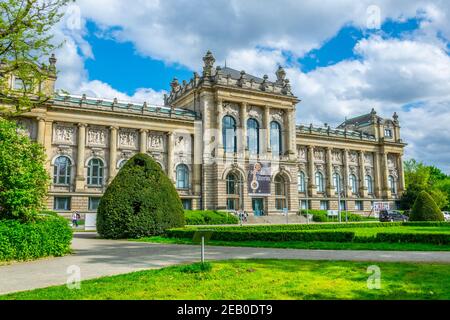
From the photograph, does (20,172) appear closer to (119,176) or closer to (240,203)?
(119,176)

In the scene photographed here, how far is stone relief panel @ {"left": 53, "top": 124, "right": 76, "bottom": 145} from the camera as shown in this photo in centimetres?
4922

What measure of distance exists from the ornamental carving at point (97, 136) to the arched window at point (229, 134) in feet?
55.2

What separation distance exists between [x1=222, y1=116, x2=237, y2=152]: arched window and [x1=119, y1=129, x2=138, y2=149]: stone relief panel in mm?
12663

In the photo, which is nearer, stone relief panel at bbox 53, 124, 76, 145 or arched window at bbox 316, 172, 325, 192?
stone relief panel at bbox 53, 124, 76, 145

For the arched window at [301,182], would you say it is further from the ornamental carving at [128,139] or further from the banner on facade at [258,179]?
the ornamental carving at [128,139]

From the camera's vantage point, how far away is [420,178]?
81.5 metres

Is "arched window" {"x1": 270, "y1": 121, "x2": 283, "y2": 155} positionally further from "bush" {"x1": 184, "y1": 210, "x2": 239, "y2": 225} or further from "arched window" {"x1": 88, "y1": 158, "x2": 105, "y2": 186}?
"arched window" {"x1": 88, "y1": 158, "x2": 105, "y2": 186}

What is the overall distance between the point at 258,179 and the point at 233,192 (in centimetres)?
426

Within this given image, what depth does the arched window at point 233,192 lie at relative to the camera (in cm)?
5612

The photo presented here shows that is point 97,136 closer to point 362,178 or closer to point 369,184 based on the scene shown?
point 362,178

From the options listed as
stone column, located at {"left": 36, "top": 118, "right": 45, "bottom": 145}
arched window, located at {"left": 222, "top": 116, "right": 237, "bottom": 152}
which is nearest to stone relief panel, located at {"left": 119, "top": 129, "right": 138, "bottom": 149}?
stone column, located at {"left": 36, "top": 118, "right": 45, "bottom": 145}

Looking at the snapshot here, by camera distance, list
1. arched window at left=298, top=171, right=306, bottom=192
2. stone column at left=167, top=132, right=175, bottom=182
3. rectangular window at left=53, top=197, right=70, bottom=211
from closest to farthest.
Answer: rectangular window at left=53, top=197, right=70, bottom=211, stone column at left=167, top=132, right=175, bottom=182, arched window at left=298, top=171, right=306, bottom=192

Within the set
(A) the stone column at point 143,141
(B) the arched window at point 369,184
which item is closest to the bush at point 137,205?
(A) the stone column at point 143,141
